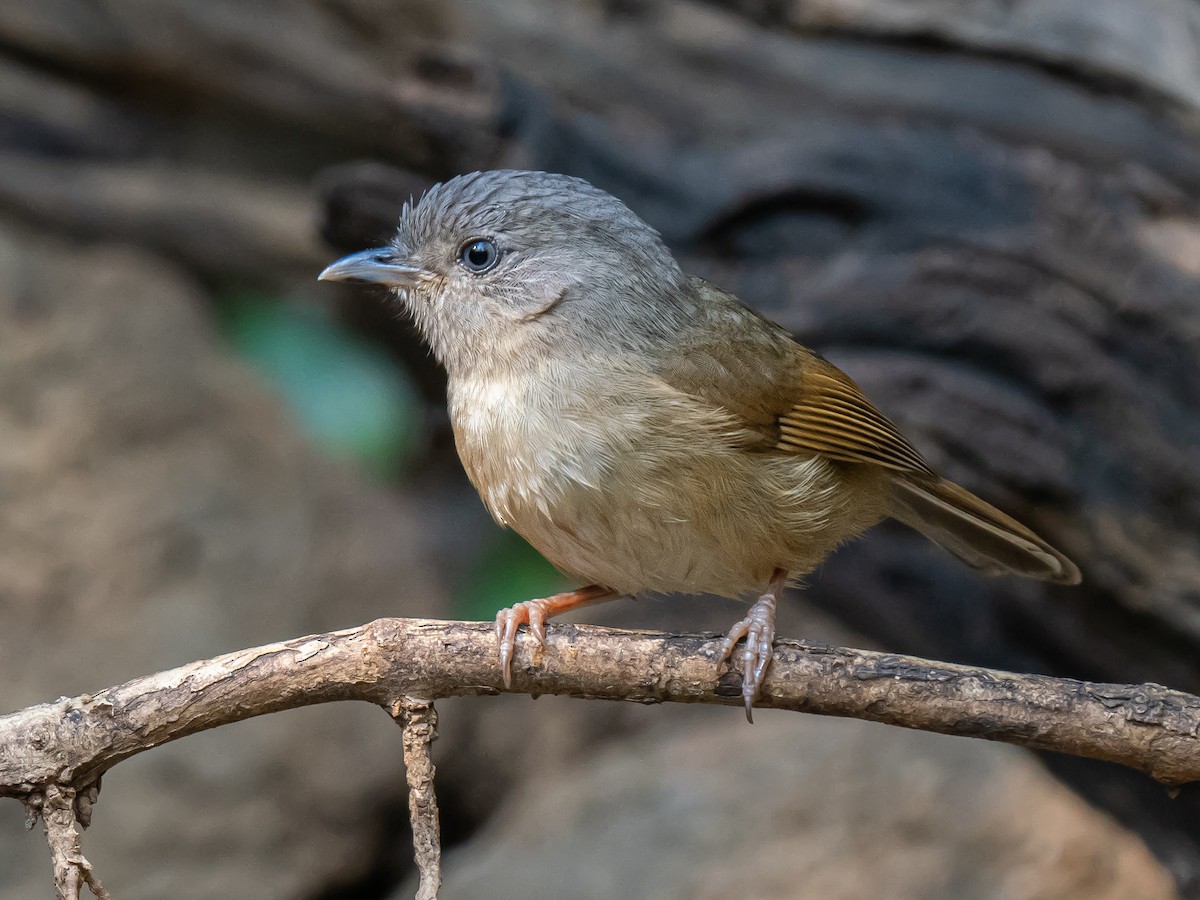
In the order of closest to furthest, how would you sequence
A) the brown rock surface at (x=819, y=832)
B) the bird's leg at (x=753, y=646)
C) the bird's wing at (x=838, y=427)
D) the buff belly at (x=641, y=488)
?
the bird's leg at (x=753, y=646)
the buff belly at (x=641, y=488)
the bird's wing at (x=838, y=427)
the brown rock surface at (x=819, y=832)

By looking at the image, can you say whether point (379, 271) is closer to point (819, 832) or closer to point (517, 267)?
point (517, 267)

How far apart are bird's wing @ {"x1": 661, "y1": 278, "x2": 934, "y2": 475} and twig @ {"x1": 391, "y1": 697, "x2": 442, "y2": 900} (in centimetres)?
107

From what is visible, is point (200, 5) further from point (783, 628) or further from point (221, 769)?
point (783, 628)

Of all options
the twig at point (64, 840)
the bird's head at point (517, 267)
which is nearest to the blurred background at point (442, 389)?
the bird's head at point (517, 267)

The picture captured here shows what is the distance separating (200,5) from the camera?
5.87 metres

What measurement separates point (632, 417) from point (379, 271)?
1.00 metres

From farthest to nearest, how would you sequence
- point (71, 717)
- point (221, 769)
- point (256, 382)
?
point (256, 382)
point (221, 769)
point (71, 717)

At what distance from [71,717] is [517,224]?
5.70 ft

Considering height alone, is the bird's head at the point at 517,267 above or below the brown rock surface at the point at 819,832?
above

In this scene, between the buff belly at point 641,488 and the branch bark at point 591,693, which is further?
the buff belly at point 641,488

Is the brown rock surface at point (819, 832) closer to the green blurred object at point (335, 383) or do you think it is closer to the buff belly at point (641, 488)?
the green blurred object at point (335, 383)

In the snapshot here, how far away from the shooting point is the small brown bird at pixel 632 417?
2941mm

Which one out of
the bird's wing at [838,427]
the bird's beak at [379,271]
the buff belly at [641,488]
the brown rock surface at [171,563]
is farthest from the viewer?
the brown rock surface at [171,563]

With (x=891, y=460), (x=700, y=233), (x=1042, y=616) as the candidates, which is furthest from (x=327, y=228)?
(x=1042, y=616)
